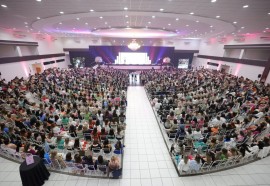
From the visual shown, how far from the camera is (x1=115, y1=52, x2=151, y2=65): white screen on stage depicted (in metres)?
→ 33.2

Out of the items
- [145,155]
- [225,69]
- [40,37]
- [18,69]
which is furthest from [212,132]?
[40,37]

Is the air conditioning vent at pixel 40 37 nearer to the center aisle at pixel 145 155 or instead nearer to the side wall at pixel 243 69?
the center aisle at pixel 145 155

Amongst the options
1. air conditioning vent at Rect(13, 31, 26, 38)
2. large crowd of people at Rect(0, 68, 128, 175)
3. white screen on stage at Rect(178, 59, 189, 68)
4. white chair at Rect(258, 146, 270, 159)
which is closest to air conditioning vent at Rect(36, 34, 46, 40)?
air conditioning vent at Rect(13, 31, 26, 38)

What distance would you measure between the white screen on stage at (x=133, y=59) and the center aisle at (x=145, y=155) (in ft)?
75.9

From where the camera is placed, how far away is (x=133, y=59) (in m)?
33.6

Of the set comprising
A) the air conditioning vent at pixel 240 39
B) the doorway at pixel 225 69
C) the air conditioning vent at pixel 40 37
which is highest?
the air conditioning vent at pixel 240 39

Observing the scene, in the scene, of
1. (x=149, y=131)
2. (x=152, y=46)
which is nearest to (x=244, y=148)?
(x=149, y=131)

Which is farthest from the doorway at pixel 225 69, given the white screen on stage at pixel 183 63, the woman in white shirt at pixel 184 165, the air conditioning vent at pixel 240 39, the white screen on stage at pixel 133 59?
the woman in white shirt at pixel 184 165

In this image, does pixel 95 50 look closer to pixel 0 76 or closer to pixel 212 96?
pixel 0 76

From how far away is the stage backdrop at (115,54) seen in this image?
32.4 meters

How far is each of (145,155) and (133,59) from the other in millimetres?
28157

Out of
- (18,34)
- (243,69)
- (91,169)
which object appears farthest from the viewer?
(243,69)

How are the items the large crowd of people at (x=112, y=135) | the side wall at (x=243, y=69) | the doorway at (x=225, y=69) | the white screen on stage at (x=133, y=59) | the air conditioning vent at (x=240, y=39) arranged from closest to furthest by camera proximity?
the large crowd of people at (x=112, y=135) → the side wall at (x=243, y=69) → the air conditioning vent at (x=240, y=39) → the doorway at (x=225, y=69) → the white screen on stage at (x=133, y=59)

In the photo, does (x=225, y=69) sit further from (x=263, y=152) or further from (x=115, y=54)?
(x=263, y=152)
